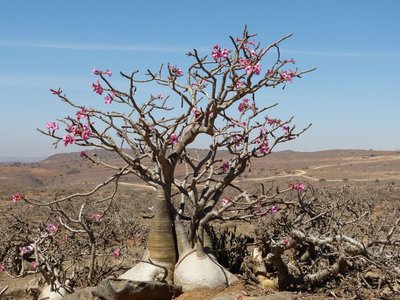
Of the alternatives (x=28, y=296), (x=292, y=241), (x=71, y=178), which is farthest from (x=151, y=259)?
(x=71, y=178)

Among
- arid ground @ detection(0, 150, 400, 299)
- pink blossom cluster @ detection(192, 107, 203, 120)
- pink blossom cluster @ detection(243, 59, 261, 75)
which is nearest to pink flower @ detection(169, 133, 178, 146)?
pink blossom cluster @ detection(192, 107, 203, 120)

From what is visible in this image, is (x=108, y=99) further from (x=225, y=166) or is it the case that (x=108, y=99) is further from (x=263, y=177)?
(x=263, y=177)

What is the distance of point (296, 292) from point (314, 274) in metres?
0.47

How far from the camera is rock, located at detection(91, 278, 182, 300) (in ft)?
17.2

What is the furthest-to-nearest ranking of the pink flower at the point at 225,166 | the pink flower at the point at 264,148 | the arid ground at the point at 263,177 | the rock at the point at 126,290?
the arid ground at the point at 263,177 < the pink flower at the point at 225,166 < the pink flower at the point at 264,148 < the rock at the point at 126,290

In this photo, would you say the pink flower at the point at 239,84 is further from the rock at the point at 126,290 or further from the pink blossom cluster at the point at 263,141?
the rock at the point at 126,290

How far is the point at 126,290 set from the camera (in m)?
5.26

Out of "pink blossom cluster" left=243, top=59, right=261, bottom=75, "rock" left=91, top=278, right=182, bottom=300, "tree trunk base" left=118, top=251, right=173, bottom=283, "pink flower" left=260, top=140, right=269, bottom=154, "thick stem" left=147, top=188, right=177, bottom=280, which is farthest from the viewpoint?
"pink flower" left=260, top=140, right=269, bottom=154

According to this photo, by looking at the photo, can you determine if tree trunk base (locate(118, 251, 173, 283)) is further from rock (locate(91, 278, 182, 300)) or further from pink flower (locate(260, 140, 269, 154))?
pink flower (locate(260, 140, 269, 154))

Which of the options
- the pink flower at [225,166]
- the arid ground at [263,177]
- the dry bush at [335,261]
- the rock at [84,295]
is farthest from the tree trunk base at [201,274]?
the arid ground at [263,177]

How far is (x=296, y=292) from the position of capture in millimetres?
5484

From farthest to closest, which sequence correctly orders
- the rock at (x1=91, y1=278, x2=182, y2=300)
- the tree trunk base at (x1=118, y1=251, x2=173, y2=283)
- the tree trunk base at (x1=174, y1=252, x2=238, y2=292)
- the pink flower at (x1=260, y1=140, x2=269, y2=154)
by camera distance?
the pink flower at (x1=260, y1=140, x2=269, y2=154) < the tree trunk base at (x1=118, y1=251, x2=173, y2=283) < the tree trunk base at (x1=174, y1=252, x2=238, y2=292) < the rock at (x1=91, y1=278, x2=182, y2=300)

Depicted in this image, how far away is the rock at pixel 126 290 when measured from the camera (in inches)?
207

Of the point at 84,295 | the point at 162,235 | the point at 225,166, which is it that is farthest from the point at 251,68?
the point at 84,295
